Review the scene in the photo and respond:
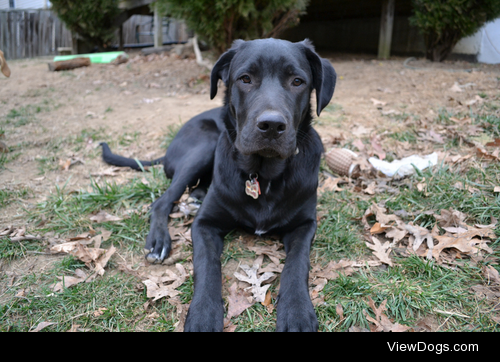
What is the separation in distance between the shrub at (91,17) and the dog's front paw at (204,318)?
10493 mm

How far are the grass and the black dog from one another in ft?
0.62

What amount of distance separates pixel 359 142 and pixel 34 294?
3.42 m

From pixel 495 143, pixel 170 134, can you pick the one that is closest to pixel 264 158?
pixel 170 134

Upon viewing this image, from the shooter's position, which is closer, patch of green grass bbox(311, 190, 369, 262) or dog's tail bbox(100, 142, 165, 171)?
patch of green grass bbox(311, 190, 369, 262)

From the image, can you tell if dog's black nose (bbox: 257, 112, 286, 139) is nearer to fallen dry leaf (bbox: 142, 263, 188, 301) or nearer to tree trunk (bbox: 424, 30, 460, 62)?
fallen dry leaf (bbox: 142, 263, 188, 301)

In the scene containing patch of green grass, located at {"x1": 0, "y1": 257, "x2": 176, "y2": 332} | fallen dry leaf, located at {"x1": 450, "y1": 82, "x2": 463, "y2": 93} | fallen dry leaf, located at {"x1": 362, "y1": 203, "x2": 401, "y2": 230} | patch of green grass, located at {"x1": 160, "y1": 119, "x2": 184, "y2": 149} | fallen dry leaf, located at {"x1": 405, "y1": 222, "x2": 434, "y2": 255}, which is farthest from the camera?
fallen dry leaf, located at {"x1": 450, "y1": 82, "x2": 463, "y2": 93}

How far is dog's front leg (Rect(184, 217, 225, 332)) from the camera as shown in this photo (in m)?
1.77

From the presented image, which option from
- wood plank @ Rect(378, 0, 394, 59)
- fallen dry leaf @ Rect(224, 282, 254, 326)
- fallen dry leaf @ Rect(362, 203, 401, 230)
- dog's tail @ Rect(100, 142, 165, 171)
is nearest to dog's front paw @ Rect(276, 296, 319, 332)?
fallen dry leaf @ Rect(224, 282, 254, 326)

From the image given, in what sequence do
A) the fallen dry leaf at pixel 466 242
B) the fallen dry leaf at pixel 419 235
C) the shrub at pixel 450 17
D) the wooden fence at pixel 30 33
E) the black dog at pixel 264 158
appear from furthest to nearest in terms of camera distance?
the wooden fence at pixel 30 33 → the shrub at pixel 450 17 → the fallen dry leaf at pixel 419 235 → the fallen dry leaf at pixel 466 242 → the black dog at pixel 264 158

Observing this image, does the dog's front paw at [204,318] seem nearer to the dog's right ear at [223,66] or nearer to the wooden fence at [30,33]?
the dog's right ear at [223,66]

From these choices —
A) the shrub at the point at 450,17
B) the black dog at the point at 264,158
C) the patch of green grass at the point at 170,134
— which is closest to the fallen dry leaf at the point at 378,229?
the black dog at the point at 264,158

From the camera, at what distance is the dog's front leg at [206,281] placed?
177 cm

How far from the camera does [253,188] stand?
95.7 inches
